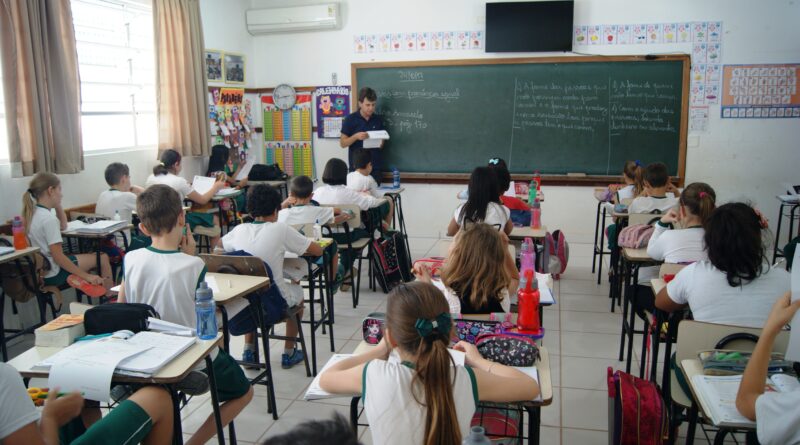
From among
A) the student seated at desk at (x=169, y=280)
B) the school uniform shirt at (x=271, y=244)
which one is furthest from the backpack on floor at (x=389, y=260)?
the student seated at desk at (x=169, y=280)

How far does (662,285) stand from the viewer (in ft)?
9.80

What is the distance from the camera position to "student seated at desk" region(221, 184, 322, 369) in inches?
139

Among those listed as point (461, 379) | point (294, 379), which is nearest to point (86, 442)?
point (461, 379)

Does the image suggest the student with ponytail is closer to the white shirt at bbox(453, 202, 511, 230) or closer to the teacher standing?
the teacher standing

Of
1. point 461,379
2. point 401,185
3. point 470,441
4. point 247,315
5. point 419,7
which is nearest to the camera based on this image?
point 470,441

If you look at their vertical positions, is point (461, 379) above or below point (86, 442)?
above

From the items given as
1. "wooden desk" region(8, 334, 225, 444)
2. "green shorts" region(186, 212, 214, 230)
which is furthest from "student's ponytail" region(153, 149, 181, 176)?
"wooden desk" region(8, 334, 225, 444)

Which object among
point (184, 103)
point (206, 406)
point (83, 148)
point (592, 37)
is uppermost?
point (592, 37)

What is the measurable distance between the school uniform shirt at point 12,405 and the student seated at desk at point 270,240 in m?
1.80

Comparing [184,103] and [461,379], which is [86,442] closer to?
[461,379]

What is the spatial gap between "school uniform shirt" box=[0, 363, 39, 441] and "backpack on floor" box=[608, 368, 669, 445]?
2043mm

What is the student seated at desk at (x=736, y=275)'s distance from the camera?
8.02ft

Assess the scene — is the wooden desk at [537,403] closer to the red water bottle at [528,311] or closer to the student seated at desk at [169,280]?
the red water bottle at [528,311]

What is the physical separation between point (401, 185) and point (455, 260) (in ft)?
16.6
